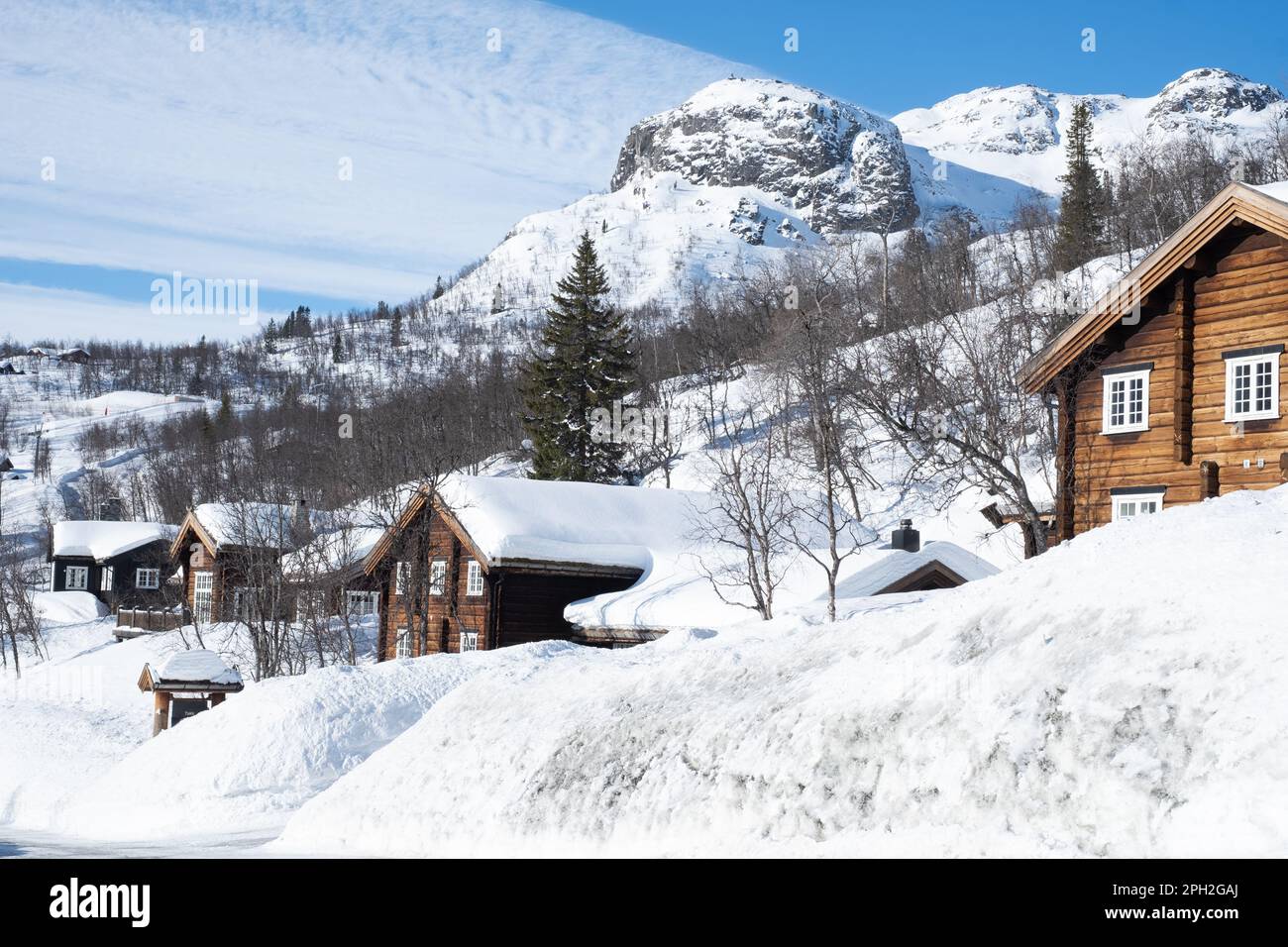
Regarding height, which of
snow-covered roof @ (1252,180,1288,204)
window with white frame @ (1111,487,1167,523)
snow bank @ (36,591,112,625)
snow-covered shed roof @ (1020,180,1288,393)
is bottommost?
snow bank @ (36,591,112,625)

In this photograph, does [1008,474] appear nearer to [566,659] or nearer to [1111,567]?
[566,659]

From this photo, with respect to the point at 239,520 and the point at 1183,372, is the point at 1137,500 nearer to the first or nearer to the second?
the point at 1183,372

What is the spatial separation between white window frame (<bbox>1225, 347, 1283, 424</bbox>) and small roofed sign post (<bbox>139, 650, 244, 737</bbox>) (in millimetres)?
19308

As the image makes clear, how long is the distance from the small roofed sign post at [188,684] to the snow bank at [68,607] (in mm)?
63959

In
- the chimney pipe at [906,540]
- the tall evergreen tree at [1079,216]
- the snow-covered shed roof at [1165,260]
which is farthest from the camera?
the tall evergreen tree at [1079,216]

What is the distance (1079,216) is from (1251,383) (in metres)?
70.8

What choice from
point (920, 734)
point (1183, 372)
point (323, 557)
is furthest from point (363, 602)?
point (920, 734)

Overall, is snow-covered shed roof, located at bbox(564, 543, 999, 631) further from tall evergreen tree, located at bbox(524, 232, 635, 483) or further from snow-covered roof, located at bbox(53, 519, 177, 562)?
snow-covered roof, located at bbox(53, 519, 177, 562)

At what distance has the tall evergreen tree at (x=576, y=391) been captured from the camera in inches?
2398

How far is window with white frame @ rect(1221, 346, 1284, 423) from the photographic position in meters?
23.7

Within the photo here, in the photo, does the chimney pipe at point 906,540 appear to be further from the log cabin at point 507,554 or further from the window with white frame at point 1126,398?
the window with white frame at point 1126,398

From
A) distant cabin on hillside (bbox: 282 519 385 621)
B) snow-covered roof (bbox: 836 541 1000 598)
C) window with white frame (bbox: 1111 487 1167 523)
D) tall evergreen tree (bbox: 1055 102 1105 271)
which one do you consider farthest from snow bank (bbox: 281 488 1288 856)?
tall evergreen tree (bbox: 1055 102 1105 271)

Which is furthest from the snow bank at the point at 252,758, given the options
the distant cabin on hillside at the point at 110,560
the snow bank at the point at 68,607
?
the distant cabin on hillside at the point at 110,560

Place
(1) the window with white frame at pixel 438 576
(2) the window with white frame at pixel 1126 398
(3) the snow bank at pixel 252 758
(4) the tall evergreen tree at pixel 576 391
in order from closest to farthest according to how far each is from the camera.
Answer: (3) the snow bank at pixel 252 758 → (2) the window with white frame at pixel 1126 398 → (1) the window with white frame at pixel 438 576 → (4) the tall evergreen tree at pixel 576 391
